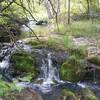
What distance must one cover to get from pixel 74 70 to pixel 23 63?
1887 mm

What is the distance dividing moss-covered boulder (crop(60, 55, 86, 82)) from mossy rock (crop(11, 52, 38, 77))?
1.14 metres

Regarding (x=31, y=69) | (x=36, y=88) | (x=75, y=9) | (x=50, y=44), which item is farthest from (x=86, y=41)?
(x=75, y=9)

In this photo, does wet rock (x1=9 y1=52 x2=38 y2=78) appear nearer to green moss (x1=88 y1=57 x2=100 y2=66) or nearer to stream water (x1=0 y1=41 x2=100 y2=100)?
stream water (x1=0 y1=41 x2=100 y2=100)

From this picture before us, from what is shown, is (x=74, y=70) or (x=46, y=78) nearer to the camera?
(x=74, y=70)

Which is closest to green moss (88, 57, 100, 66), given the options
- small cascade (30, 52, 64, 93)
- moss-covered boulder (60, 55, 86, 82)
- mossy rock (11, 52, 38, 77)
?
moss-covered boulder (60, 55, 86, 82)

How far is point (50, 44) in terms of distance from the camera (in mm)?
10820

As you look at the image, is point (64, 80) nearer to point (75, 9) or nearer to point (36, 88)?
point (36, 88)

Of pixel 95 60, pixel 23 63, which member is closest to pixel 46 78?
pixel 23 63

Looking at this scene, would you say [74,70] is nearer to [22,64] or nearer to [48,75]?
[48,75]

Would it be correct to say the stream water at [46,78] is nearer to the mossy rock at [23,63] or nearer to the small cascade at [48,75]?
the small cascade at [48,75]

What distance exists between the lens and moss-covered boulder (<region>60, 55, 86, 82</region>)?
9078 millimetres

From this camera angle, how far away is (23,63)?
31.9 feet

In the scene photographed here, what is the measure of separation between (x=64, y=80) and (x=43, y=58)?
132cm

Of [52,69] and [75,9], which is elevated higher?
[75,9]
